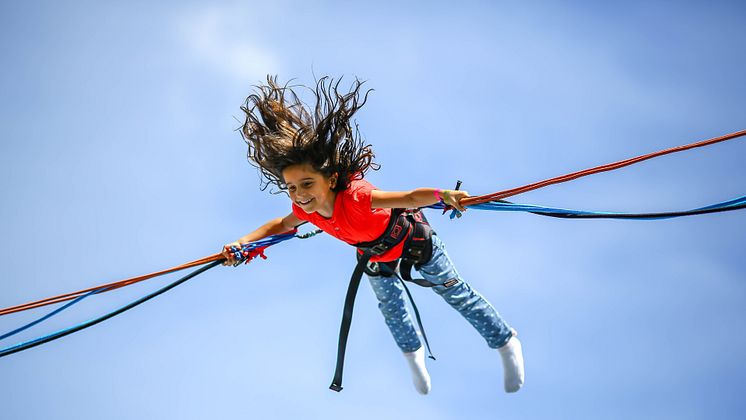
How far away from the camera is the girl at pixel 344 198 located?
5.70 metres

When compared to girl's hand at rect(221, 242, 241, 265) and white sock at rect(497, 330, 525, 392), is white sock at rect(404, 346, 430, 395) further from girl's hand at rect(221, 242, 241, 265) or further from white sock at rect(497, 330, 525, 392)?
girl's hand at rect(221, 242, 241, 265)

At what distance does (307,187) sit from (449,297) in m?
1.49

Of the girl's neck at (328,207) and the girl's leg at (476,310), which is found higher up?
the girl's neck at (328,207)

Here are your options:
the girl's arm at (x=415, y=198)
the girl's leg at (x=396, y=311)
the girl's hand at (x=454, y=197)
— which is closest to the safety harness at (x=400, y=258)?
the girl's leg at (x=396, y=311)

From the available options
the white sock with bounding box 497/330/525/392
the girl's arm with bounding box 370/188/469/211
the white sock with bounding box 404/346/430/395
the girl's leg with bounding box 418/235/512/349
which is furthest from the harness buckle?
the white sock with bounding box 497/330/525/392

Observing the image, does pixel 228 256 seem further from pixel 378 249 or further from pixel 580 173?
pixel 580 173

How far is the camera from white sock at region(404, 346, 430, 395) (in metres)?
6.73

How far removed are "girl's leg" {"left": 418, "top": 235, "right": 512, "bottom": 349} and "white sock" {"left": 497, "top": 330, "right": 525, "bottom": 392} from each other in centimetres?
5

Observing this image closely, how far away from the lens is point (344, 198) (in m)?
5.79

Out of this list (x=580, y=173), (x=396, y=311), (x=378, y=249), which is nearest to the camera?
(x=580, y=173)

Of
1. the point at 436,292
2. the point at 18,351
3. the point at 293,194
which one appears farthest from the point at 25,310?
the point at 436,292

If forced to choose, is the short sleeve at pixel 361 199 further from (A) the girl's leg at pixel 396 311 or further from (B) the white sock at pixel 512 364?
(B) the white sock at pixel 512 364

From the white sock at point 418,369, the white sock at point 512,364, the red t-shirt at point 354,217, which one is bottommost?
A: the white sock at point 512,364

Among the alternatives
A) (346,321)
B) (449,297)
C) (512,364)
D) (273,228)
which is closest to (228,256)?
(273,228)
